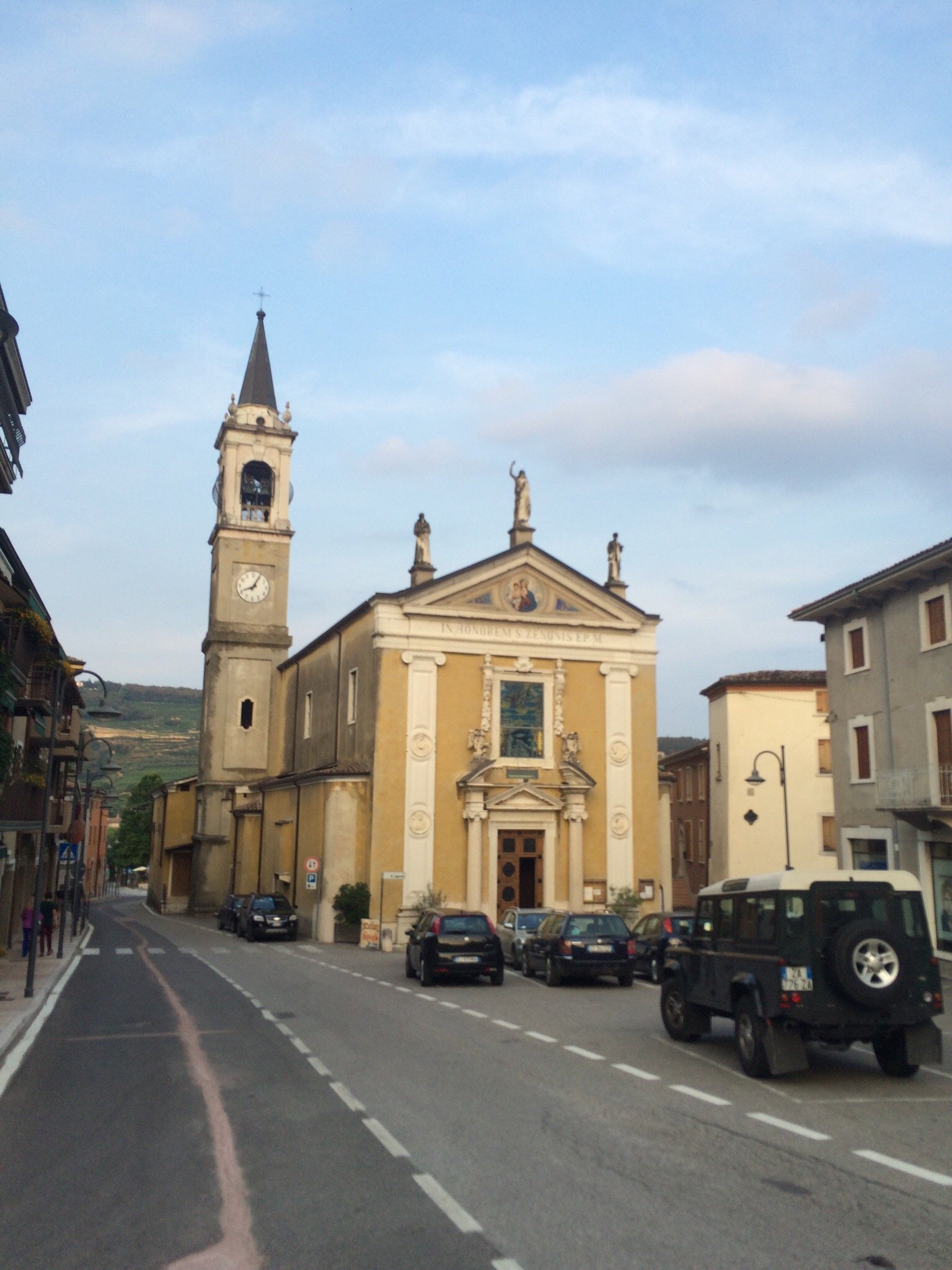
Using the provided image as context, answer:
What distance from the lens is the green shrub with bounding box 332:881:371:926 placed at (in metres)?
34.2

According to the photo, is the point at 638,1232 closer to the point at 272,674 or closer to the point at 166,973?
the point at 166,973

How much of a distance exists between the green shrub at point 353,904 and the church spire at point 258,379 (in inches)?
1158

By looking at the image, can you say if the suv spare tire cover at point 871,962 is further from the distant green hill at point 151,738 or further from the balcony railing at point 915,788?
the distant green hill at point 151,738

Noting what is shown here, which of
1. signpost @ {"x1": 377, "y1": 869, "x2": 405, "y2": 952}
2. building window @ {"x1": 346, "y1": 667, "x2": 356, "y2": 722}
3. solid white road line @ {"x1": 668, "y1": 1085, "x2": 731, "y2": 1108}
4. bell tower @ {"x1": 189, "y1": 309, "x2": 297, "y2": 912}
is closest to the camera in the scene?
solid white road line @ {"x1": 668, "y1": 1085, "x2": 731, "y2": 1108}

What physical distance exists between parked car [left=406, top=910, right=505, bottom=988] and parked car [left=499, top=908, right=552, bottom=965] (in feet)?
10.6

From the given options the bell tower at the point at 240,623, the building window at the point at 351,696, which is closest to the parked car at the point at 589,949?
the building window at the point at 351,696

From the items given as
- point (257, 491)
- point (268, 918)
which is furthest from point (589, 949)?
point (257, 491)

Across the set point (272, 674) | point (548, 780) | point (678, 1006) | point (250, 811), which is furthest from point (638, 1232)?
point (272, 674)

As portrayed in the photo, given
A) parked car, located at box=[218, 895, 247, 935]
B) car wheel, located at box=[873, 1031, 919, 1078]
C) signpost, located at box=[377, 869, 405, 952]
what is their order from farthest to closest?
parked car, located at box=[218, 895, 247, 935], signpost, located at box=[377, 869, 405, 952], car wheel, located at box=[873, 1031, 919, 1078]

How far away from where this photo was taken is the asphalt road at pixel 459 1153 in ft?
20.1

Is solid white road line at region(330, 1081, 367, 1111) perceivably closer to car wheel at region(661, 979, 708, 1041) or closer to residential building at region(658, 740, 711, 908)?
car wheel at region(661, 979, 708, 1041)

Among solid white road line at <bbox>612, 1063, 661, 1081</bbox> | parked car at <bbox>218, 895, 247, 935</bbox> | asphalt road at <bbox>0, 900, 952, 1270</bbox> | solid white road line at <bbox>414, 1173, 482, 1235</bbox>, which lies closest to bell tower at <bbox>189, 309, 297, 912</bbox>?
parked car at <bbox>218, 895, 247, 935</bbox>

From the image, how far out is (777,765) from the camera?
45688 mm

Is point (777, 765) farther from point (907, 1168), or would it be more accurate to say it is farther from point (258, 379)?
point (907, 1168)
